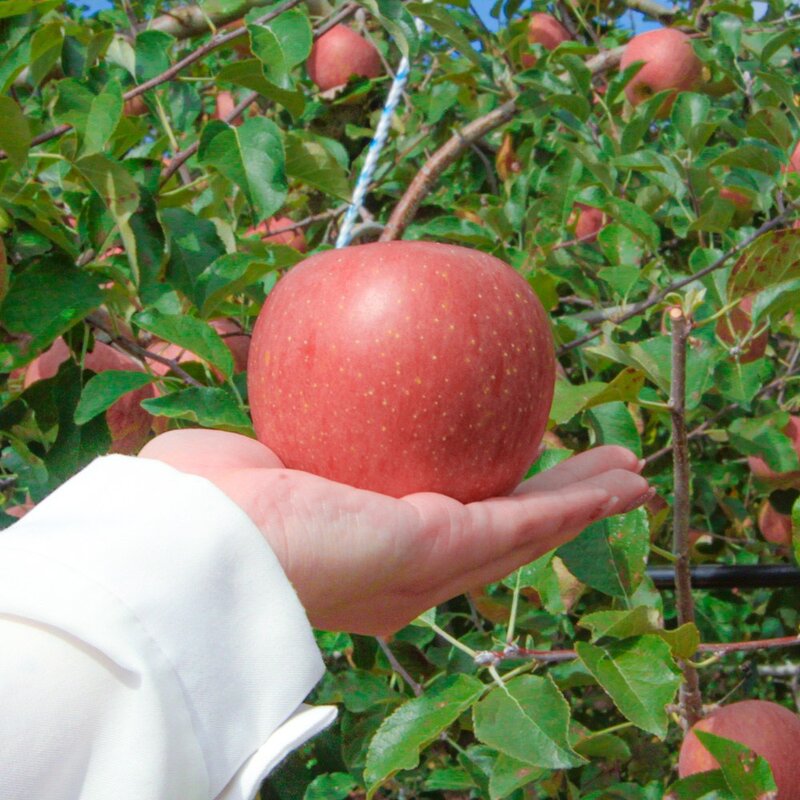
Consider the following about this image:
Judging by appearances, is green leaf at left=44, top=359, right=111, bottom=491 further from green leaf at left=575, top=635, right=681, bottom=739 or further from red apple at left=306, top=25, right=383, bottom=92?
red apple at left=306, top=25, right=383, bottom=92

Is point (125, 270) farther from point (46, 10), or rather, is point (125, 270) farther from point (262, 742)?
point (262, 742)

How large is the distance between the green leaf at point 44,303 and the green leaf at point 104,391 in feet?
0.24

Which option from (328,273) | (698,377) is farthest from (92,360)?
(698,377)

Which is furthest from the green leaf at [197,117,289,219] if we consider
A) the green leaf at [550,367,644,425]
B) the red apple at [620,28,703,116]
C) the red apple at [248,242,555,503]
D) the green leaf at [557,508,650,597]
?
the red apple at [620,28,703,116]

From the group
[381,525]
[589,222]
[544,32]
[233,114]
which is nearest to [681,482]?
[381,525]

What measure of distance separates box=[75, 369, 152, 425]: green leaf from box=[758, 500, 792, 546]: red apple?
0.98m

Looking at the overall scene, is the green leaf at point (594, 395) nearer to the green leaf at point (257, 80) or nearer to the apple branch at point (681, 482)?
the apple branch at point (681, 482)

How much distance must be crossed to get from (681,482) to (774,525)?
705 mm

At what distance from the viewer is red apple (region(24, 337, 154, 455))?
4.14 ft

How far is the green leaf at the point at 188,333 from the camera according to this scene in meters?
0.92

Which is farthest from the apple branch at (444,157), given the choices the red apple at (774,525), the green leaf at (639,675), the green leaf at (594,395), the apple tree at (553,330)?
the red apple at (774,525)

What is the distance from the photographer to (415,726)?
87 cm

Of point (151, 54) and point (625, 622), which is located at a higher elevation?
point (151, 54)

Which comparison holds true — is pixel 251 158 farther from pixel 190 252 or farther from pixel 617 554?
pixel 617 554
